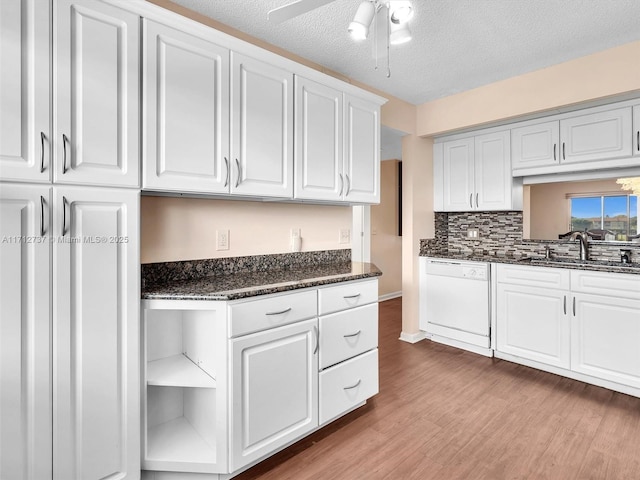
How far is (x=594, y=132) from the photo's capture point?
2883mm

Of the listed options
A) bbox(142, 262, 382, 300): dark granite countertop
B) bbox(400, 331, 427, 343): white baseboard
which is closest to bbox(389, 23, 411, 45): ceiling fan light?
bbox(142, 262, 382, 300): dark granite countertop

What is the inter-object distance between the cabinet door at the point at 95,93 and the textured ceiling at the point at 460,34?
0.76 metres

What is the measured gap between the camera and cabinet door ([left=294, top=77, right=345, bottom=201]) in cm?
227

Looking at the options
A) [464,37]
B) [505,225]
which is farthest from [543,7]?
[505,225]

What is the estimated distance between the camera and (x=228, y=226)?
90.5 inches

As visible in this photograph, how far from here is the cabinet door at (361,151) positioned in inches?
101

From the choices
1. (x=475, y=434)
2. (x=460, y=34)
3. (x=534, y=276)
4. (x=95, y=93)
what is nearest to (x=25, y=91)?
(x=95, y=93)

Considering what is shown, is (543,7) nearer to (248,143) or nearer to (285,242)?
(248,143)

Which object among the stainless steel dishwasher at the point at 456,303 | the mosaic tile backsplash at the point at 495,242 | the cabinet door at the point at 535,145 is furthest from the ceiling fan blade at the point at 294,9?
the mosaic tile backsplash at the point at 495,242

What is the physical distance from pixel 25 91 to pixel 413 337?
12.0 ft

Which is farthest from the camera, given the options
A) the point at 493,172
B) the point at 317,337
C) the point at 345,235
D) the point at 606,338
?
the point at 493,172

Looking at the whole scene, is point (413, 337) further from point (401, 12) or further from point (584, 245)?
point (401, 12)

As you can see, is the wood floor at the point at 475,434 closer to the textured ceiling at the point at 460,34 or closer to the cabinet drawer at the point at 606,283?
the cabinet drawer at the point at 606,283

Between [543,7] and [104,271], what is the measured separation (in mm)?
2811
